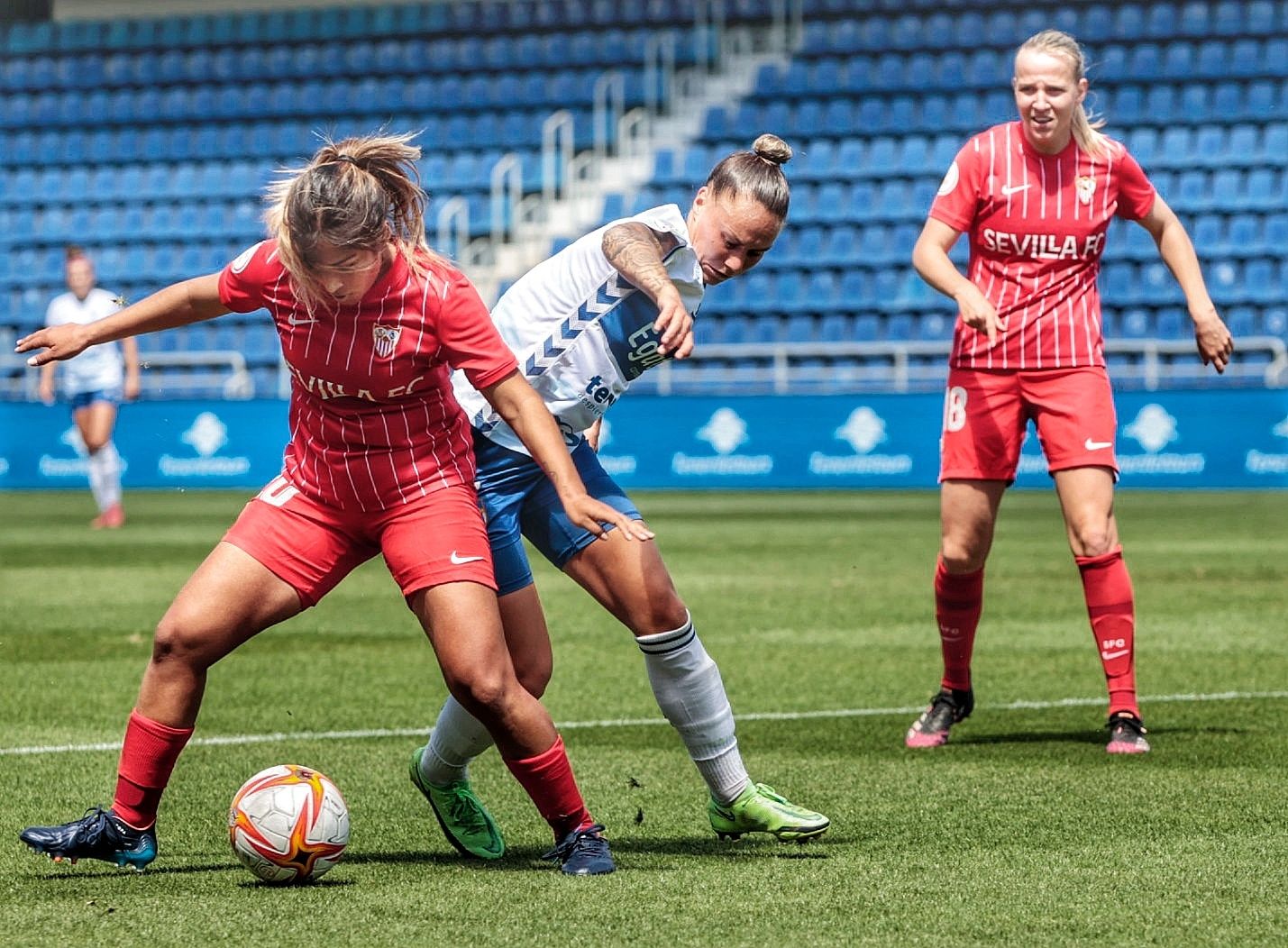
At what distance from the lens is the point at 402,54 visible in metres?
29.5

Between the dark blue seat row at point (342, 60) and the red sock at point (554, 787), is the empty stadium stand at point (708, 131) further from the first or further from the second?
the red sock at point (554, 787)

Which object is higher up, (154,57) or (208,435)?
(154,57)

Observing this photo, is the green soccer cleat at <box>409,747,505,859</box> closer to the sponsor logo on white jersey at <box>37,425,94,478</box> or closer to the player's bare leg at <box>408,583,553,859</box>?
the player's bare leg at <box>408,583,553,859</box>

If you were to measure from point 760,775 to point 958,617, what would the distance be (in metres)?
1.20

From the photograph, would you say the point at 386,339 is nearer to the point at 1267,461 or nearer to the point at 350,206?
the point at 350,206

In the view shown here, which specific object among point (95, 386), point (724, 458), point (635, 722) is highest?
point (635, 722)

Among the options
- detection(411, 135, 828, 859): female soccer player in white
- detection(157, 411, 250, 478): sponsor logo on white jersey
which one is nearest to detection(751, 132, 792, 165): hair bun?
detection(411, 135, 828, 859): female soccer player in white

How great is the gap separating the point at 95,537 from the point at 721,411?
7345 mm

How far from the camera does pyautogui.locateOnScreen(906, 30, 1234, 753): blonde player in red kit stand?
6582mm

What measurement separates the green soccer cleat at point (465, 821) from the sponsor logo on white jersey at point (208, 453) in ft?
58.9

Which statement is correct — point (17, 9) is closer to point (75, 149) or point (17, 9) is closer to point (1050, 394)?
point (75, 149)

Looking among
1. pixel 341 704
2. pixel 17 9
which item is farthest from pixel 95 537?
pixel 17 9

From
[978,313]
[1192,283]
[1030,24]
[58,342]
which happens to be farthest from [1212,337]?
[1030,24]

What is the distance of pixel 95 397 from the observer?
57.4 feet
